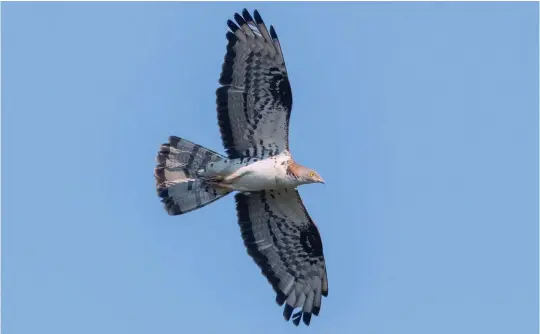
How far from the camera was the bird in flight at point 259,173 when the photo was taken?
1811 centimetres

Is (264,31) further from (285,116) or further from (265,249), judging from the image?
(265,249)

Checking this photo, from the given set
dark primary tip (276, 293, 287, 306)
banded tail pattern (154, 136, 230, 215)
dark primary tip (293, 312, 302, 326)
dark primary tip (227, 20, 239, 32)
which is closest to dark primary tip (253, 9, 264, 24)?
dark primary tip (227, 20, 239, 32)

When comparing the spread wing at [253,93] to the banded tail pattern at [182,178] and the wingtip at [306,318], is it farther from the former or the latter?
the wingtip at [306,318]

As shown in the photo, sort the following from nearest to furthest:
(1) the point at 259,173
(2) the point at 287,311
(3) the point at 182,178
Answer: (1) the point at 259,173
(3) the point at 182,178
(2) the point at 287,311

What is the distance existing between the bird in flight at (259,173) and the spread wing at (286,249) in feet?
0.04

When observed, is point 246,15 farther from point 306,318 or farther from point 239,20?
point 306,318

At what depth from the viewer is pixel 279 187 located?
18.3 metres

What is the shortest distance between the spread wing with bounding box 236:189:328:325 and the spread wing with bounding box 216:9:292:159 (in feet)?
2.79

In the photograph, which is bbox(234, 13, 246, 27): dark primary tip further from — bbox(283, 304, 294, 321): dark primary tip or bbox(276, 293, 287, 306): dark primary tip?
bbox(283, 304, 294, 321): dark primary tip

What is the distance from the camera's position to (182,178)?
18.9 metres

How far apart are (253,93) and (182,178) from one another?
1.59 meters

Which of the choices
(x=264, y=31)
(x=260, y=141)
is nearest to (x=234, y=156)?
(x=260, y=141)

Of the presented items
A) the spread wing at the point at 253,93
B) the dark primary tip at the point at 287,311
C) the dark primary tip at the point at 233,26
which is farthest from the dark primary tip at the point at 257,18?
the dark primary tip at the point at 287,311

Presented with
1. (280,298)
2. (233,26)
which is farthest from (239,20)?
(280,298)
